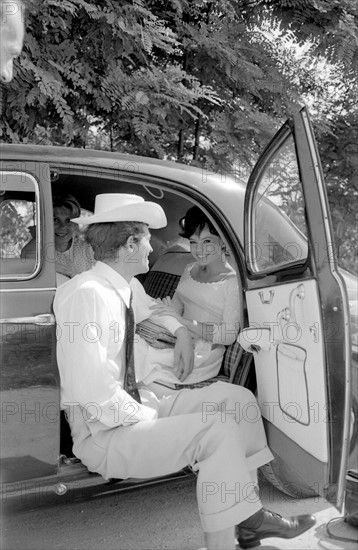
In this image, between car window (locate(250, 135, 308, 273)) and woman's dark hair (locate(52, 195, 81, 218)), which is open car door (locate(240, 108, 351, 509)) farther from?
woman's dark hair (locate(52, 195, 81, 218))

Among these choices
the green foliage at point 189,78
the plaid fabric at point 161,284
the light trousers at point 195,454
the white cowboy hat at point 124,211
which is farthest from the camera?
the green foliage at point 189,78

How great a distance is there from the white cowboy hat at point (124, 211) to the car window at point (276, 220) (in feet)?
1.61

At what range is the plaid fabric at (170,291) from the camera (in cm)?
347

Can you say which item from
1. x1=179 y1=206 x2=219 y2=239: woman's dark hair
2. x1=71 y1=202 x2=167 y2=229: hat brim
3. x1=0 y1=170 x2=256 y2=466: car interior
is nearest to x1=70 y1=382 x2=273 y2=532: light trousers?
x1=0 y1=170 x2=256 y2=466: car interior

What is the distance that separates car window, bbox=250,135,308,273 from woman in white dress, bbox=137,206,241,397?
1.33ft

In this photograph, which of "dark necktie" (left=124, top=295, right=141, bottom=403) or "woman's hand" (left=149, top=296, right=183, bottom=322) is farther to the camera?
"woman's hand" (left=149, top=296, right=183, bottom=322)

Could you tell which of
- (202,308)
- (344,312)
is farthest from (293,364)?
(202,308)

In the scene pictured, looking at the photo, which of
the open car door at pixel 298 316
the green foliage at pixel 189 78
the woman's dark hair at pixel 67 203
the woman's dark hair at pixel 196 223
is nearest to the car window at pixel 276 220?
the open car door at pixel 298 316

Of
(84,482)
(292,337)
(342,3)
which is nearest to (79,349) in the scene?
(84,482)

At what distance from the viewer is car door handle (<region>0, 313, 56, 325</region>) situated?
2666 mm

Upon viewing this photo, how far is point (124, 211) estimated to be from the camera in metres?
2.96

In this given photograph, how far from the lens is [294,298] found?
102 inches

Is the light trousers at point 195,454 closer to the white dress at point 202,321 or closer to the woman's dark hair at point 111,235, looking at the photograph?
the white dress at point 202,321

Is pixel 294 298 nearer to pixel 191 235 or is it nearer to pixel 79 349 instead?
pixel 79 349
